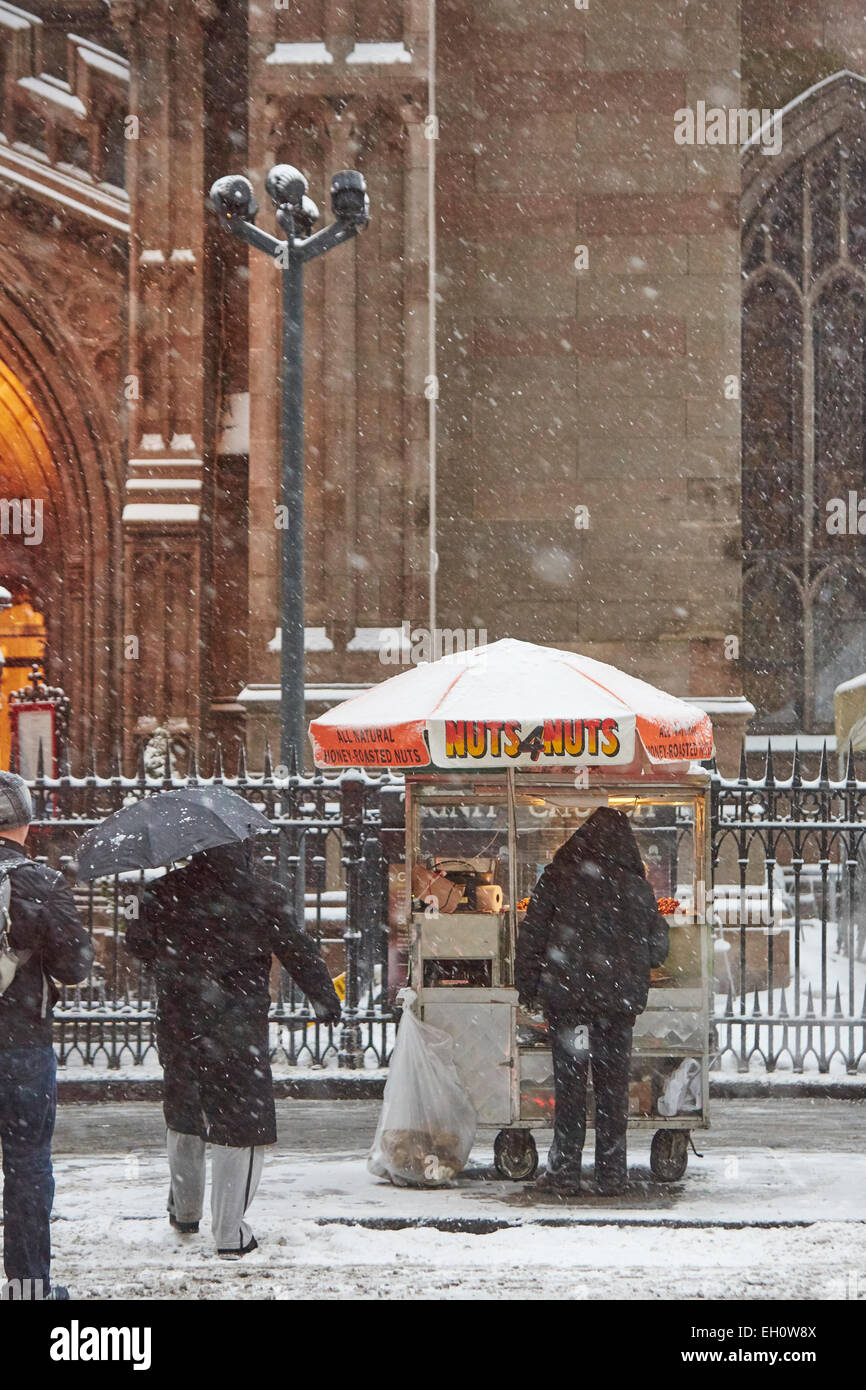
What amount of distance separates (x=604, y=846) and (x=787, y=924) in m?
7.50

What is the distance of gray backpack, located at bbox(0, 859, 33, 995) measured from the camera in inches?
232

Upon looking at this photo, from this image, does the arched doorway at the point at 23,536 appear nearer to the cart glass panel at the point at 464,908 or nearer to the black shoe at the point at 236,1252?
the cart glass panel at the point at 464,908

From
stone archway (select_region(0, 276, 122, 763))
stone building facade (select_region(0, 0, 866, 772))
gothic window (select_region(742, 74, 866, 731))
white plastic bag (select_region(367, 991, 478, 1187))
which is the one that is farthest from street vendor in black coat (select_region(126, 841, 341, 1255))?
gothic window (select_region(742, 74, 866, 731))

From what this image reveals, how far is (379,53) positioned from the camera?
1504cm

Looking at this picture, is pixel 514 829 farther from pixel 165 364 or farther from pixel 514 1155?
pixel 165 364

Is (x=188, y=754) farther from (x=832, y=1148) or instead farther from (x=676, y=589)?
(x=832, y=1148)

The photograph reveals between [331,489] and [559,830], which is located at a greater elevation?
[331,489]

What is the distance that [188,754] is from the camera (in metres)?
15.9

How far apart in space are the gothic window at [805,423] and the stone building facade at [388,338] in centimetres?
315

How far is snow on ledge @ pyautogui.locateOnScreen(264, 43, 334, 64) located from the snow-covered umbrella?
7.90m

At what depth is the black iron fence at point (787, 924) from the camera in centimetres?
1138

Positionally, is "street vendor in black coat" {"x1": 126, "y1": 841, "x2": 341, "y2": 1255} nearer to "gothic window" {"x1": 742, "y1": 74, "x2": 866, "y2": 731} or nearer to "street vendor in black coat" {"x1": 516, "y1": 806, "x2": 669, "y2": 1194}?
"street vendor in black coat" {"x1": 516, "y1": 806, "x2": 669, "y2": 1194}
